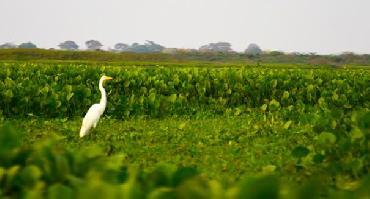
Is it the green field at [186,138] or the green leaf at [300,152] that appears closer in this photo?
the green field at [186,138]

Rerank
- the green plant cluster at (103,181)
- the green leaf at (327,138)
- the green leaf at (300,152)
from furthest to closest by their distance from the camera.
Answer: the green leaf at (327,138) → the green leaf at (300,152) → the green plant cluster at (103,181)

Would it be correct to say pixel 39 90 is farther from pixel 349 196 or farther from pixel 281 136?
pixel 349 196

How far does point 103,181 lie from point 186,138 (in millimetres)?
8003

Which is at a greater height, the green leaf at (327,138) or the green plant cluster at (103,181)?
the green plant cluster at (103,181)

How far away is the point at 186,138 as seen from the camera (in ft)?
33.4

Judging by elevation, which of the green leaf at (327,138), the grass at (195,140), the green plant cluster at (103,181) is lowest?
the grass at (195,140)

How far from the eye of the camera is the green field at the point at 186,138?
2.06m

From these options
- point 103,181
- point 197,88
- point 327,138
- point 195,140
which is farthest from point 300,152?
point 197,88

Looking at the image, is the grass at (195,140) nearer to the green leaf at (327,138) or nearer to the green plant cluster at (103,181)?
the green leaf at (327,138)

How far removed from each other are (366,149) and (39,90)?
9.47m

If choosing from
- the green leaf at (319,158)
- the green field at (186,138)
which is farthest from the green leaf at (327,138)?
the green leaf at (319,158)

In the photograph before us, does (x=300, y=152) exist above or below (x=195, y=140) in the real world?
above

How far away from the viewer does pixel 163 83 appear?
16562 millimetres

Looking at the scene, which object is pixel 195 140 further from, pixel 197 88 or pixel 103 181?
pixel 103 181
